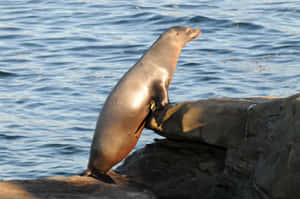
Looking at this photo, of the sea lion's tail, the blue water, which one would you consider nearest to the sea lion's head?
the blue water

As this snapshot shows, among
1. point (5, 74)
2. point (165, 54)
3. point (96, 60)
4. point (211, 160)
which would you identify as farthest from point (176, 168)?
point (5, 74)

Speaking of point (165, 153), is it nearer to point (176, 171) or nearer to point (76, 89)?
point (176, 171)

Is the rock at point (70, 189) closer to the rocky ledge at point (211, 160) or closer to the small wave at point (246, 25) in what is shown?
the rocky ledge at point (211, 160)

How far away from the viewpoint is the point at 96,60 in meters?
12.5

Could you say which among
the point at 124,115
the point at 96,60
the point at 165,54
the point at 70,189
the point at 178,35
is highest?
the point at 178,35

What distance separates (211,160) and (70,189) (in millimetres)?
1455

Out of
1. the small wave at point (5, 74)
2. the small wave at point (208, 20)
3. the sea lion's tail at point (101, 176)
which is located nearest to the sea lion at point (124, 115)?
the sea lion's tail at point (101, 176)

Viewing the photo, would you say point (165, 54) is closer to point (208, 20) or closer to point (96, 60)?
point (96, 60)

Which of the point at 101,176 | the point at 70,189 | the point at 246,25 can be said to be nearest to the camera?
the point at 70,189

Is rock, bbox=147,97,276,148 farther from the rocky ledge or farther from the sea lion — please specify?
the sea lion

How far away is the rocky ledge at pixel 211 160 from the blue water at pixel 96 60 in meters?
1.93

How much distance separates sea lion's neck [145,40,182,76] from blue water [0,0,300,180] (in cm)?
173

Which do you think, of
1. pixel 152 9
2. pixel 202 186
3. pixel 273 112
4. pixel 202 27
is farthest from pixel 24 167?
pixel 152 9

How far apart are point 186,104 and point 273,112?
1276 millimetres
